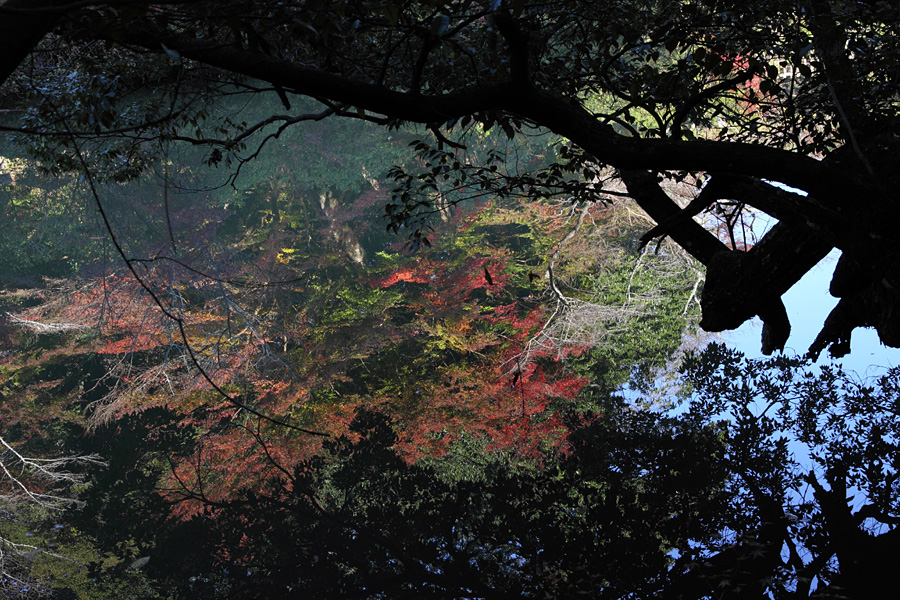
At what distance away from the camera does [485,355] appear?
604 centimetres

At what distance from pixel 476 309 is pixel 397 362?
1.46 m

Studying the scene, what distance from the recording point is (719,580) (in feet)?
8.87

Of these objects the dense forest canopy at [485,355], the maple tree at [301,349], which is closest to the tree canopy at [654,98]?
the dense forest canopy at [485,355]

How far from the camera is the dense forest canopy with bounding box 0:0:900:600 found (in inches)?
94.0

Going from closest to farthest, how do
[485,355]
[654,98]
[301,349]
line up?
[654,98] → [485,355] → [301,349]

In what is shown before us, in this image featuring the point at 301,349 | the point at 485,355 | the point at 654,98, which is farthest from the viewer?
the point at 301,349

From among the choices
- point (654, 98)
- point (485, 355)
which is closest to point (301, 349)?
point (485, 355)

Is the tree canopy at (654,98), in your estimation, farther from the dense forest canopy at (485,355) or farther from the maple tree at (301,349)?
the maple tree at (301,349)

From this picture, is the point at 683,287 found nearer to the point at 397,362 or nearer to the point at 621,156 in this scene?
the point at 397,362

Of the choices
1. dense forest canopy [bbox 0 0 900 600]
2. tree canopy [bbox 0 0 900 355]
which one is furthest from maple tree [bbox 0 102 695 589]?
tree canopy [bbox 0 0 900 355]

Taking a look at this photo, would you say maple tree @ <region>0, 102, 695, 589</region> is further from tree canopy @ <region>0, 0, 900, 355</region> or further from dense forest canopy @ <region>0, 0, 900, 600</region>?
tree canopy @ <region>0, 0, 900, 355</region>

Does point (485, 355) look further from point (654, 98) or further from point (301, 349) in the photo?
point (654, 98)

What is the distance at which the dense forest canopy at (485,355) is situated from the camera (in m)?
2.39

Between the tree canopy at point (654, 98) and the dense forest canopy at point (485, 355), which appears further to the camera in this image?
the dense forest canopy at point (485, 355)
